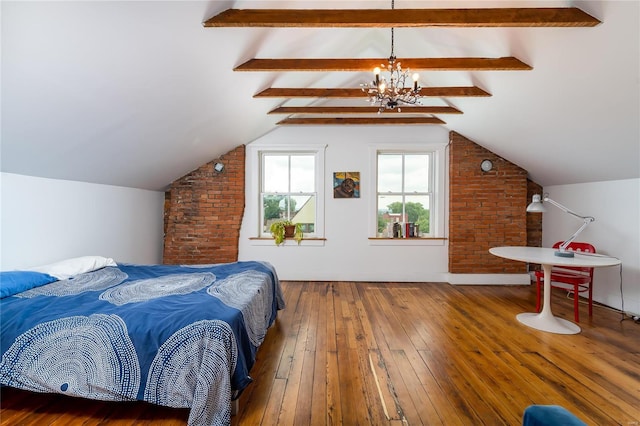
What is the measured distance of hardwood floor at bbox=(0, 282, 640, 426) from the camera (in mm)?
1763

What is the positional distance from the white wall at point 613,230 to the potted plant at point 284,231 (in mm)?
4032

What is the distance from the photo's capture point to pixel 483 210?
4.75 m

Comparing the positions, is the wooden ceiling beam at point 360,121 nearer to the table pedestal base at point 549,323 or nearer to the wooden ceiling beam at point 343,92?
the wooden ceiling beam at point 343,92

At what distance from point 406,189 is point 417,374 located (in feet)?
11.0

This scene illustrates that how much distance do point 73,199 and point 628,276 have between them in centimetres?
641

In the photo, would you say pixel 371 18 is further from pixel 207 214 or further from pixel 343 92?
pixel 207 214

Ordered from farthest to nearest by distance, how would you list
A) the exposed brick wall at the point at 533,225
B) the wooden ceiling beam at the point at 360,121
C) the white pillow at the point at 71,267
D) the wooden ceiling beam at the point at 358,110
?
the exposed brick wall at the point at 533,225 → the wooden ceiling beam at the point at 360,121 → the wooden ceiling beam at the point at 358,110 → the white pillow at the point at 71,267

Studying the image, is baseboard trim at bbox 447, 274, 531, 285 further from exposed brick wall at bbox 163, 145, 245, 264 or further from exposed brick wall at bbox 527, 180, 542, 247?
exposed brick wall at bbox 163, 145, 245, 264

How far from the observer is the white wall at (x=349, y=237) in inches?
192

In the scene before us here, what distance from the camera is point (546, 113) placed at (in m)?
3.20

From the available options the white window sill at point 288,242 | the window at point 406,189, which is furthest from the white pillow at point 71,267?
the window at point 406,189

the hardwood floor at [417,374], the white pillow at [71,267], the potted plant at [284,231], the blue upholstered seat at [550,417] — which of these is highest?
the potted plant at [284,231]

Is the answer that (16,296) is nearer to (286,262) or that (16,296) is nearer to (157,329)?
(157,329)

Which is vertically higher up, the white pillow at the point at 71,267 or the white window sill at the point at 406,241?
the white window sill at the point at 406,241
